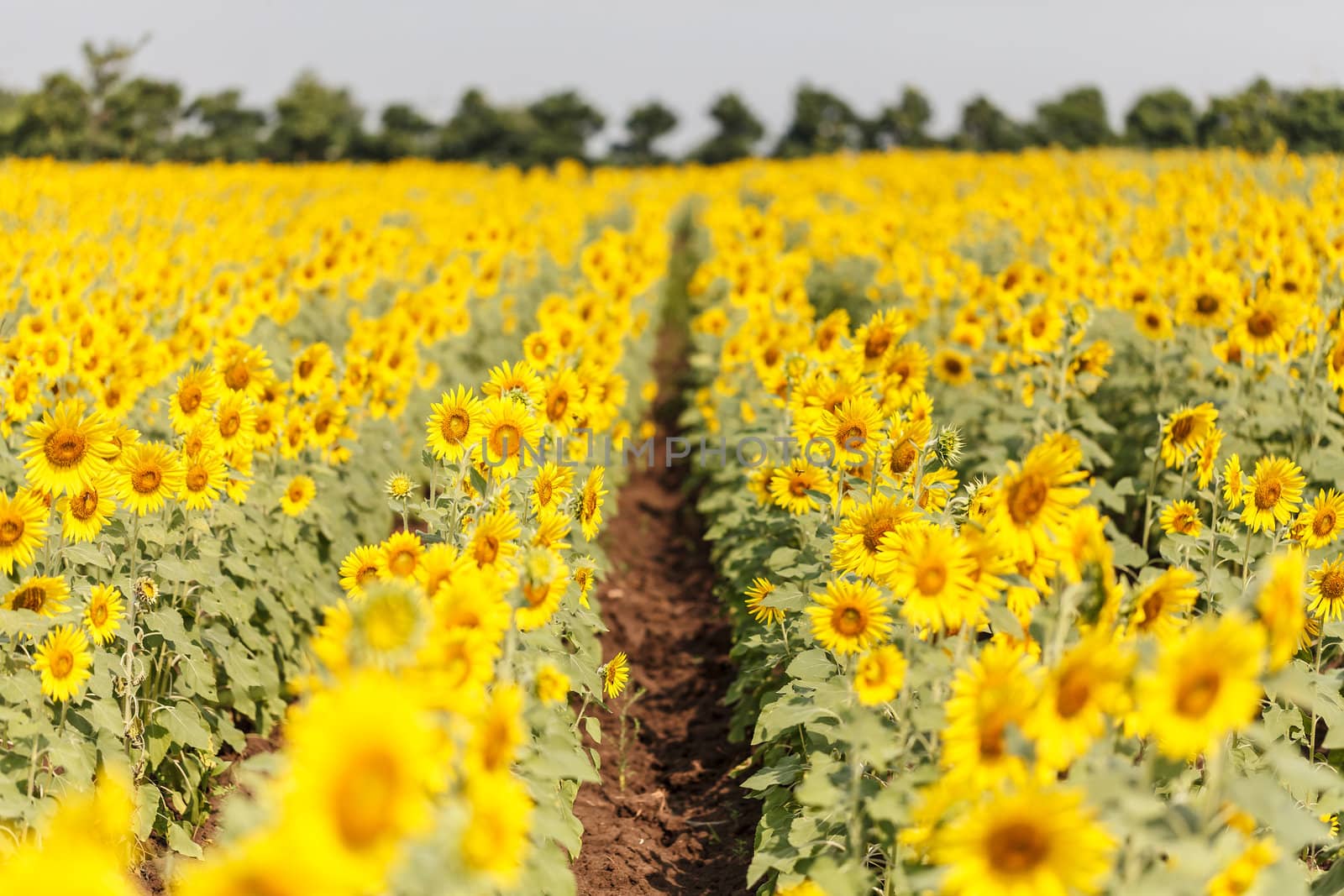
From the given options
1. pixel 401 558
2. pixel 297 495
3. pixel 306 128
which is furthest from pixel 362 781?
pixel 306 128

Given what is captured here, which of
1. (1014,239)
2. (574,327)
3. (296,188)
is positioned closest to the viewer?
(574,327)

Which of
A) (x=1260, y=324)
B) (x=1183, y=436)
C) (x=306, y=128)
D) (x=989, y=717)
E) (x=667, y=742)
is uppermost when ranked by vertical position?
(x=306, y=128)

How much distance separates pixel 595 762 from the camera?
13.2ft

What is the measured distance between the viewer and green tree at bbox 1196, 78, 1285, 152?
16.1m

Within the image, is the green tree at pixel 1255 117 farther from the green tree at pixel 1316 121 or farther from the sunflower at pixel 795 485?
the sunflower at pixel 795 485

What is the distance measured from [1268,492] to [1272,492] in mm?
13

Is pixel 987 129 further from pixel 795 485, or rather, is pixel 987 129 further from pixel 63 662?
pixel 63 662

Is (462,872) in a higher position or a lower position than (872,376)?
lower

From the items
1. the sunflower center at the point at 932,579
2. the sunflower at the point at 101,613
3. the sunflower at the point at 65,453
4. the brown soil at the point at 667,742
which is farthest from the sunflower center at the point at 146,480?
the sunflower center at the point at 932,579

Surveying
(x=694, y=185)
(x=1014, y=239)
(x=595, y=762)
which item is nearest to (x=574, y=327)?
(x=595, y=762)

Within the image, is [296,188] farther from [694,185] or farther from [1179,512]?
[1179,512]

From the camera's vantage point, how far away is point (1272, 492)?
13.5 feet

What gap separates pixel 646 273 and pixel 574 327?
3.18 m

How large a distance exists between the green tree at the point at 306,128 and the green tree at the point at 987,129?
21.7 metres
